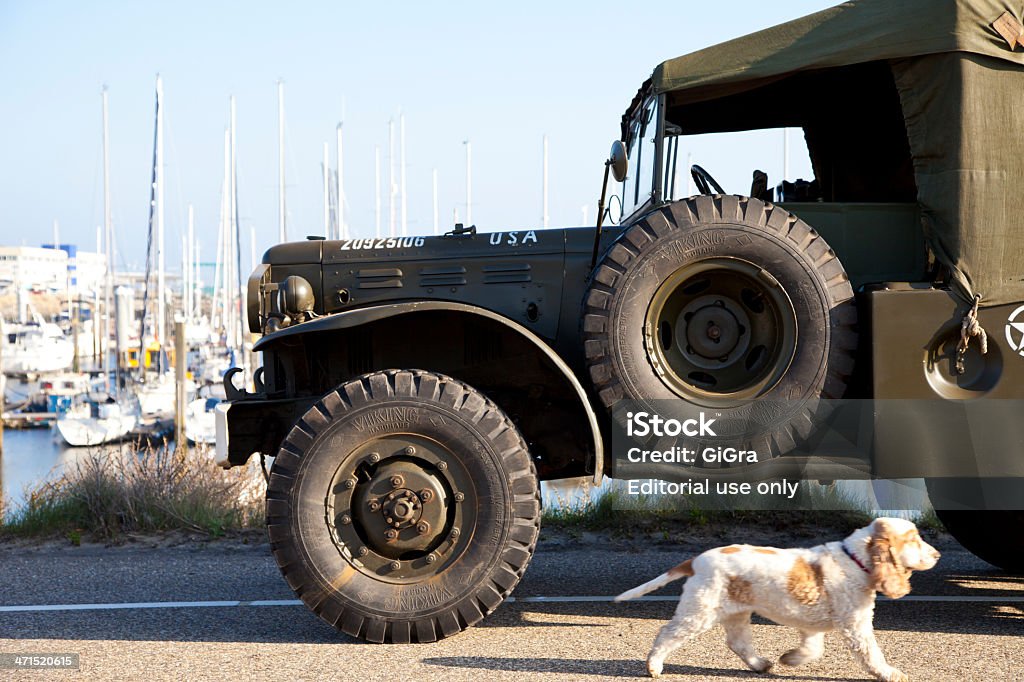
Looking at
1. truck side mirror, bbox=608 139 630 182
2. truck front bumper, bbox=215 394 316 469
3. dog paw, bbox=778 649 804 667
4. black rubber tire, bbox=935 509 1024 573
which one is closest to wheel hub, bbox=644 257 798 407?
truck side mirror, bbox=608 139 630 182

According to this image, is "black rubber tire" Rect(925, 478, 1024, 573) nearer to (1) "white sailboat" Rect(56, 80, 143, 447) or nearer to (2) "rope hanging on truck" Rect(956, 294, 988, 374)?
(2) "rope hanging on truck" Rect(956, 294, 988, 374)

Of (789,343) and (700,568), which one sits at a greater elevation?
(789,343)

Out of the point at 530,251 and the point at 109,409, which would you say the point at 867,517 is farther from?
the point at 109,409

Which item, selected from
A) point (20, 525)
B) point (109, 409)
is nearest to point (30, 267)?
point (109, 409)

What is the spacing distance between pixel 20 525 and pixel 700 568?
542cm

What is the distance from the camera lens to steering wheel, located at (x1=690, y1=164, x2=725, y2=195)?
616 centimetres

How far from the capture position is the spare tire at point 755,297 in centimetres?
472

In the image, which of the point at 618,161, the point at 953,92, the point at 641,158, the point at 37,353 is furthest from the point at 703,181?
the point at 37,353

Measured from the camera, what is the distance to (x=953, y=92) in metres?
4.67

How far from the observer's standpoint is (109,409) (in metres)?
32.2

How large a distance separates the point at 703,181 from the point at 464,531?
2.73 meters

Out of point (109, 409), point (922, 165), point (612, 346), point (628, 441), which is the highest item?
point (922, 165)

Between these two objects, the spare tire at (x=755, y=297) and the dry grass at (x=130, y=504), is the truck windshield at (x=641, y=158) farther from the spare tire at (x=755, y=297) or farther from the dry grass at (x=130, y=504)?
the dry grass at (x=130, y=504)

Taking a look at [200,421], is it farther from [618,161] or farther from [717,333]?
[717,333]
